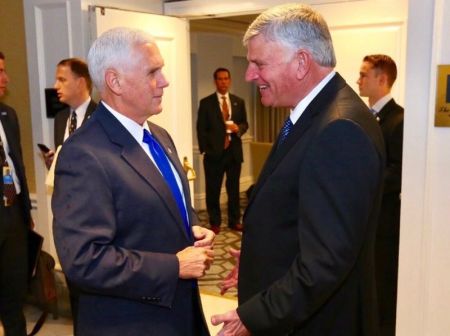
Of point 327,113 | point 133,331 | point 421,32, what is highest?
point 421,32

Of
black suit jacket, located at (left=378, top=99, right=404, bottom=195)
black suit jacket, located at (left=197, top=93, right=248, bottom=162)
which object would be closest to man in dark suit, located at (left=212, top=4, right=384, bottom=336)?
black suit jacket, located at (left=378, top=99, right=404, bottom=195)

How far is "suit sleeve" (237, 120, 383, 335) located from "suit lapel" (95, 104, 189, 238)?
438mm

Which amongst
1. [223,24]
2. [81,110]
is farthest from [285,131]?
[223,24]

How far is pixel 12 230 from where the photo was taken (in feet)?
9.37

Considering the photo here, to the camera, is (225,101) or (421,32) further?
(225,101)

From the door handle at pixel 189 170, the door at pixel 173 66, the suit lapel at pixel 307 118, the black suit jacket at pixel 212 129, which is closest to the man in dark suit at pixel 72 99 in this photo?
the door at pixel 173 66

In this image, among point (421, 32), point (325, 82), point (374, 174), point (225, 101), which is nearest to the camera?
point (374, 174)

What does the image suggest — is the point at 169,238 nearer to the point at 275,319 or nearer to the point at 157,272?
the point at 157,272

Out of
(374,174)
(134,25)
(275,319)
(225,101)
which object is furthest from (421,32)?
(225,101)

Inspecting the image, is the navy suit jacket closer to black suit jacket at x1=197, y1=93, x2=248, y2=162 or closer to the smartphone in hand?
the smartphone in hand

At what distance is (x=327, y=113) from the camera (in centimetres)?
122

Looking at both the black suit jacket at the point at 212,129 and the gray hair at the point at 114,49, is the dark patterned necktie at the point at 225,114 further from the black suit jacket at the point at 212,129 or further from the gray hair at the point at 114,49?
the gray hair at the point at 114,49

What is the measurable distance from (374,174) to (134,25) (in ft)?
7.78

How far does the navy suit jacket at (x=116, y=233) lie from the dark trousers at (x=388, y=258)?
5.51 ft
